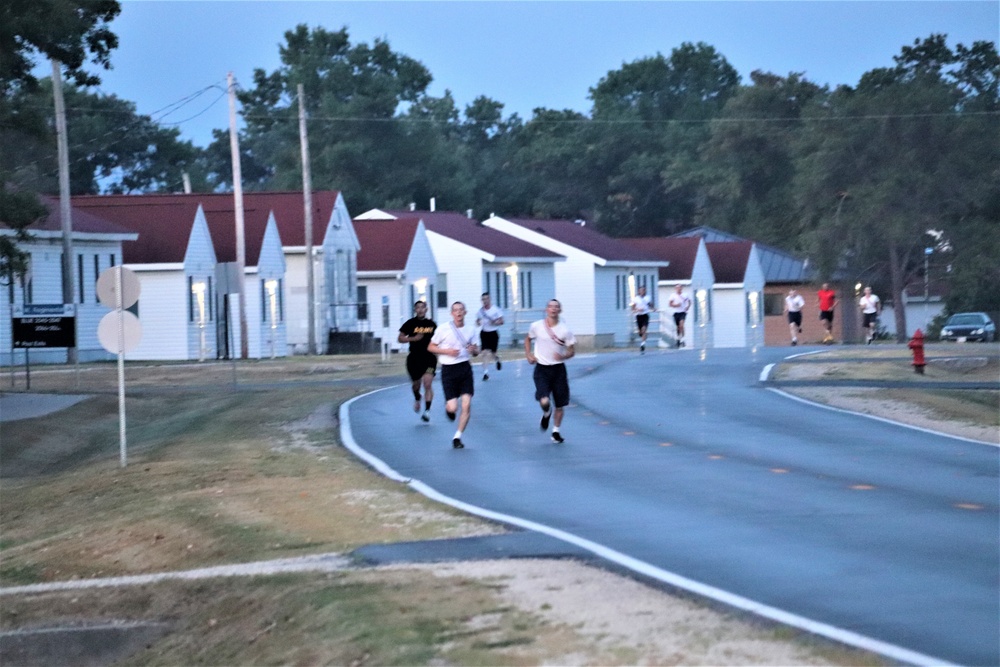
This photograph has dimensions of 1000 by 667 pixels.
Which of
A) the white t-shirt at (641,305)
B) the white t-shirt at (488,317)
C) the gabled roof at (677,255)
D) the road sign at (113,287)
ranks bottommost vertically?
the white t-shirt at (488,317)

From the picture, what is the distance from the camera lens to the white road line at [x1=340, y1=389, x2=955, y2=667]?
26.2 ft

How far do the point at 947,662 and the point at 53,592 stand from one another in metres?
7.72

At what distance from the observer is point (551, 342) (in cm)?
2030

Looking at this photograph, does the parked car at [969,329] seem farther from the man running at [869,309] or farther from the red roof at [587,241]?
the man running at [869,309]

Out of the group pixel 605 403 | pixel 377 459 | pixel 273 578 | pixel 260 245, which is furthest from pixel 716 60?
pixel 273 578

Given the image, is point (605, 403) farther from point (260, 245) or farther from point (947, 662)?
point (260, 245)

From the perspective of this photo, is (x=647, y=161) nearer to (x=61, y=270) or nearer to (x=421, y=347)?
(x=61, y=270)

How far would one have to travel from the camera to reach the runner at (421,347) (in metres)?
23.3

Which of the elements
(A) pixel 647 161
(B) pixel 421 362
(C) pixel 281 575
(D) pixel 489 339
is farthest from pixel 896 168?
(C) pixel 281 575

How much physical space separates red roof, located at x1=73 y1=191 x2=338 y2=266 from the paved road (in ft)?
79.3

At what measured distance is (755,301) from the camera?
253 ft

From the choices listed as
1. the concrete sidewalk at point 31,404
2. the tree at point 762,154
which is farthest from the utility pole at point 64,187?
the tree at point 762,154

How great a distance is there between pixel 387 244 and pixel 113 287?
39.7 meters

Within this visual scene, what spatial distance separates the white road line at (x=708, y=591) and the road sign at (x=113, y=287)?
5.75 metres
